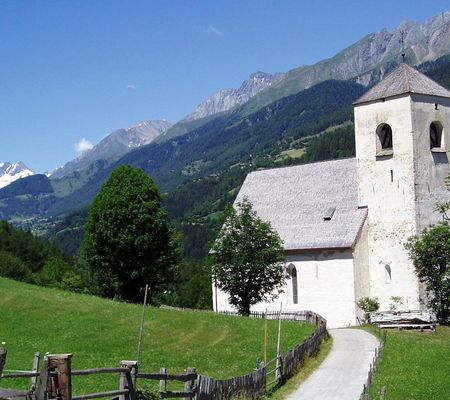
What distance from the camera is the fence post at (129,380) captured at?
17.1m

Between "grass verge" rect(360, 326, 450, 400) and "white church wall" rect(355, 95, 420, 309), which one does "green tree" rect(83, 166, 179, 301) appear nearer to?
"white church wall" rect(355, 95, 420, 309)

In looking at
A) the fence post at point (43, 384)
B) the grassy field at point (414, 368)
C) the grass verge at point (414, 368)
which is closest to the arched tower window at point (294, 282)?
the grassy field at point (414, 368)

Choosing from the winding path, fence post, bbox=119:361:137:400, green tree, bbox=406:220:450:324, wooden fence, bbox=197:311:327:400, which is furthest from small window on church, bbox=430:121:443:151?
fence post, bbox=119:361:137:400

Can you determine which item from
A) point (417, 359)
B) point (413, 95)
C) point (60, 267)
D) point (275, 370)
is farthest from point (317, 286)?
point (60, 267)

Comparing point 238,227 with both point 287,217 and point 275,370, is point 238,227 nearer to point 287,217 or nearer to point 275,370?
point 287,217

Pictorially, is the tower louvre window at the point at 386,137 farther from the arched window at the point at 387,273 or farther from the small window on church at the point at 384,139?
the arched window at the point at 387,273

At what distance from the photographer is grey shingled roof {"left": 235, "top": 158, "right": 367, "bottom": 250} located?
6078 cm

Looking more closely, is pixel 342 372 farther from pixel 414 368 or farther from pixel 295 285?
pixel 295 285

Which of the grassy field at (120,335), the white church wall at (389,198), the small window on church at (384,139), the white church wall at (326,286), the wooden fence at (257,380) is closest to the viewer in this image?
the wooden fence at (257,380)

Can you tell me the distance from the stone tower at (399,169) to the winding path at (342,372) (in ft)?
43.0

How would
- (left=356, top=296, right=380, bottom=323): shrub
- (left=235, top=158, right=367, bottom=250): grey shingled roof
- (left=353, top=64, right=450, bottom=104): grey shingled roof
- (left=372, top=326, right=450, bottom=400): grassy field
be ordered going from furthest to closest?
(left=235, top=158, right=367, bottom=250): grey shingled roof → (left=353, top=64, right=450, bottom=104): grey shingled roof → (left=356, top=296, right=380, bottom=323): shrub → (left=372, top=326, right=450, bottom=400): grassy field

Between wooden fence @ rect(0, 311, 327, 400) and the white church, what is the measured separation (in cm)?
2406

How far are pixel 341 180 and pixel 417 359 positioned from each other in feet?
99.2

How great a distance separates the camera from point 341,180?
6488cm
